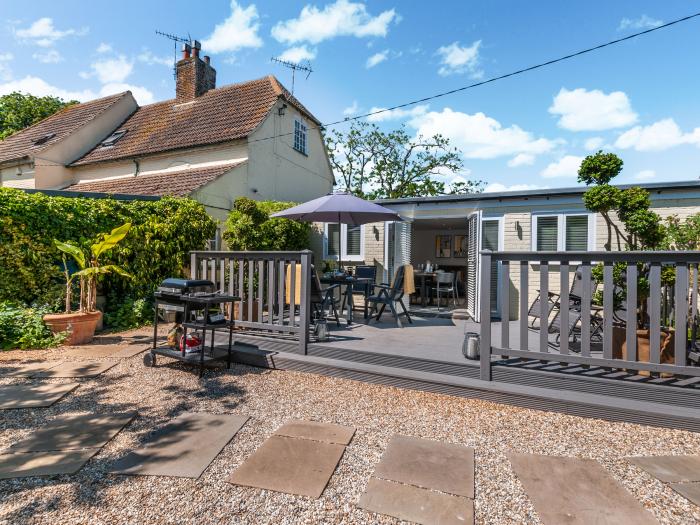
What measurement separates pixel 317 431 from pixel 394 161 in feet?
75.5

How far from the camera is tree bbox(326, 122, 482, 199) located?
23.8 metres

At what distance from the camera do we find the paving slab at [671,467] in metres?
2.21

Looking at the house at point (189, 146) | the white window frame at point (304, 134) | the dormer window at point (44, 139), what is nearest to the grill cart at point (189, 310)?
the house at point (189, 146)

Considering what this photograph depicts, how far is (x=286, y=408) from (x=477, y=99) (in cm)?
749

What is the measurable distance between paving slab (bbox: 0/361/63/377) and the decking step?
89.1 inches

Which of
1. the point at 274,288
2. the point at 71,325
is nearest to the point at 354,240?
the point at 274,288

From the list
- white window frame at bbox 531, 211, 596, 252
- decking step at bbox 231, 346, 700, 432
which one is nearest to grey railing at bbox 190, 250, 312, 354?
decking step at bbox 231, 346, 700, 432

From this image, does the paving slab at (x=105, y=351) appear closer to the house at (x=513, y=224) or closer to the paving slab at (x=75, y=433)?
the paving slab at (x=75, y=433)

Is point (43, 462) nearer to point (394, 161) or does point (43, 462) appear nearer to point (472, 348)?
point (472, 348)

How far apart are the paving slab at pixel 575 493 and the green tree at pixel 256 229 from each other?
7.37m

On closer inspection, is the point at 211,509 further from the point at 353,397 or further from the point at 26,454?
the point at 353,397

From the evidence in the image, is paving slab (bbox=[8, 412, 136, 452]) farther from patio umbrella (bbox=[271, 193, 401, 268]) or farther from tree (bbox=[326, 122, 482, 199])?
tree (bbox=[326, 122, 482, 199])

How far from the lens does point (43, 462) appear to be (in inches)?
89.7

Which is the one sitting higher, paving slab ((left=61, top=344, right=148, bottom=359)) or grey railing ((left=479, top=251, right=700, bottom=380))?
grey railing ((left=479, top=251, right=700, bottom=380))
